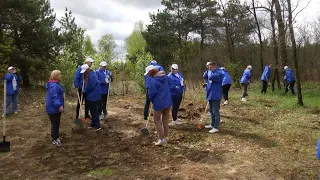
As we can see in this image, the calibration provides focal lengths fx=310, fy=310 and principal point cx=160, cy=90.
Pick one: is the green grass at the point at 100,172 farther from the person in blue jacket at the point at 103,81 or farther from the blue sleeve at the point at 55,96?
the person in blue jacket at the point at 103,81

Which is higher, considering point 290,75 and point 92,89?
point 290,75

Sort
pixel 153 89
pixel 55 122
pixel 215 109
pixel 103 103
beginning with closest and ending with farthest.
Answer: pixel 153 89
pixel 55 122
pixel 215 109
pixel 103 103

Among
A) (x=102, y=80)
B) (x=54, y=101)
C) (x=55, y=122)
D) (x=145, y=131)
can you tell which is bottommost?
(x=145, y=131)

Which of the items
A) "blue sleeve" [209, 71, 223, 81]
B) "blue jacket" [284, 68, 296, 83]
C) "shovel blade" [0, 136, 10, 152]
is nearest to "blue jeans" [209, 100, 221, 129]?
"blue sleeve" [209, 71, 223, 81]

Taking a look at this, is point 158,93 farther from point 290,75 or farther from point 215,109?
point 290,75

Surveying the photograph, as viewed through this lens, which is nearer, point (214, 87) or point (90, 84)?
point (214, 87)

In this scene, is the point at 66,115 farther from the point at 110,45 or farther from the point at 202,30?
the point at 110,45

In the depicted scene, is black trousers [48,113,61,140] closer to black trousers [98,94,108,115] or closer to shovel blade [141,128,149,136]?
shovel blade [141,128,149,136]

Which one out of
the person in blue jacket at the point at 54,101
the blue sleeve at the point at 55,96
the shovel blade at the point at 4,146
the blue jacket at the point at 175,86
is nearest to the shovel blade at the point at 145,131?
the blue jacket at the point at 175,86

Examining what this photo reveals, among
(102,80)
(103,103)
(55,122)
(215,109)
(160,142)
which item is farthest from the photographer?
(103,103)

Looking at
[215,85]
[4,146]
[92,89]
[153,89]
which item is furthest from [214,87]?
[4,146]

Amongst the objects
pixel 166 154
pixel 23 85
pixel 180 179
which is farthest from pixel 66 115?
pixel 23 85

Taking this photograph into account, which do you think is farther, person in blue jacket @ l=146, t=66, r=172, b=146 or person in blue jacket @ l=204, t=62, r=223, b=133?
person in blue jacket @ l=204, t=62, r=223, b=133

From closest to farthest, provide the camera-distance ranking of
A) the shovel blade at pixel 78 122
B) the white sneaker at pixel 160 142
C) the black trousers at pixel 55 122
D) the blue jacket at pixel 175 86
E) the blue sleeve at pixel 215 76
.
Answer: the white sneaker at pixel 160 142, the black trousers at pixel 55 122, the blue sleeve at pixel 215 76, the shovel blade at pixel 78 122, the blue jacket at pixel 175 86
